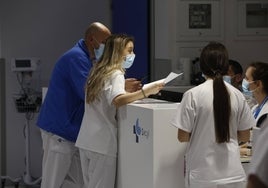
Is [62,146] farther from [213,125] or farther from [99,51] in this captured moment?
[213,125]

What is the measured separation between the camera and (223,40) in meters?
5.02

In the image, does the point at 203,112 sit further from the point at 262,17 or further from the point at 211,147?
the point at 262,17

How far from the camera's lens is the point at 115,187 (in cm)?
296

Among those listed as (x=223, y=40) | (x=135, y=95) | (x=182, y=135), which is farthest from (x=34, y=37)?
(x=182, y=135)

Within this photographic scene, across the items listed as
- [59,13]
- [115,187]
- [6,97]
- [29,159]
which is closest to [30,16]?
[59,13]

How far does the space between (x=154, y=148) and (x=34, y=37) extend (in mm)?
3486

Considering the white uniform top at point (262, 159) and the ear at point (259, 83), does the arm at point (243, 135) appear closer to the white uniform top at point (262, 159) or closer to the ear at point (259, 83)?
the ear at point (259, 83)

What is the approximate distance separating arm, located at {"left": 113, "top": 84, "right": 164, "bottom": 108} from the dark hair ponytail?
33cm

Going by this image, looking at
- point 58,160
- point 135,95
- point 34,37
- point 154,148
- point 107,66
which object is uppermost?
point 34,37

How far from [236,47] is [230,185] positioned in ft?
9.45

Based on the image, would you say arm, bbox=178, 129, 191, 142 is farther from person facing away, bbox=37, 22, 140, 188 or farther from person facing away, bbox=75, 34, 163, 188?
person facing away, bbox=37, 22, 140, 188

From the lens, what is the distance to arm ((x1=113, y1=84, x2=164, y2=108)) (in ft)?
8.61

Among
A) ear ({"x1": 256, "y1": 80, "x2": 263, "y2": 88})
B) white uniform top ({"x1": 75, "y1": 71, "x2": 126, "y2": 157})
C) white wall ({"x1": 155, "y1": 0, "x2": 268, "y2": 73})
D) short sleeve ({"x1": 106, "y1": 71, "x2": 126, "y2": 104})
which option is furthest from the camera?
white wall ({"x1": 155, "y1": 0, "x2": 268, "y2": 73})

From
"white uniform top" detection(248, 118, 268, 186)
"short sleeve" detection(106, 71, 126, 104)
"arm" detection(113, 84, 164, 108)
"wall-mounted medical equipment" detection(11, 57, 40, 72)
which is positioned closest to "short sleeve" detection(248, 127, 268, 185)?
"white uniform top" detection(248, 118, 268, 186)
